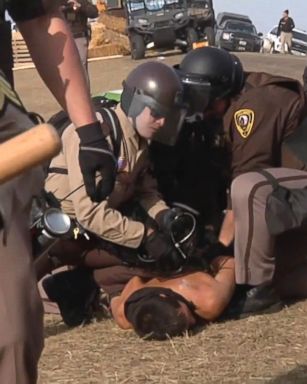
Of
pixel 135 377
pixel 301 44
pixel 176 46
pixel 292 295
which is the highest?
pixel 135 377

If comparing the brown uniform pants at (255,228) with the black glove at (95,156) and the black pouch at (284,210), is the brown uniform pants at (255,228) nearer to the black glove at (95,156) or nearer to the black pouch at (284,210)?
the black pouch at (284,210)

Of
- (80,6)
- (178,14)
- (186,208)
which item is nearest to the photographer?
(186,208)

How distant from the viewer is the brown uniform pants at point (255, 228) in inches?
210

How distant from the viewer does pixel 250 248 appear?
5391 millimetres

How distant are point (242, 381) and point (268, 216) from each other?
1.07 metres

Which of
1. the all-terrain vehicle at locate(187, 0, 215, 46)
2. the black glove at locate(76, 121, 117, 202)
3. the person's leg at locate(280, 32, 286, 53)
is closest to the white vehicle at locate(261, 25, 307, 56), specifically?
the person's leg at locate(280, 32, 286, 53)

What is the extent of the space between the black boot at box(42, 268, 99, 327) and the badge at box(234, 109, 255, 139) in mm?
1077

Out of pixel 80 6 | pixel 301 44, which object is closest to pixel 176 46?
pixel 301 44

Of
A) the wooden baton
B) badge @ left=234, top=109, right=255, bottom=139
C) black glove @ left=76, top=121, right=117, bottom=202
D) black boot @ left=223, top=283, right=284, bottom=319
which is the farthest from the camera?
badge @ left=234, top=109, right=255, bottom=139

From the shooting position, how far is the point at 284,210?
5.27 m

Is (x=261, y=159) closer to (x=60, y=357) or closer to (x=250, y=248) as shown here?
(x=250, y=248)

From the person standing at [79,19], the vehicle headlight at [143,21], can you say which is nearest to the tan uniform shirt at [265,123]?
the person standing at [79,19]

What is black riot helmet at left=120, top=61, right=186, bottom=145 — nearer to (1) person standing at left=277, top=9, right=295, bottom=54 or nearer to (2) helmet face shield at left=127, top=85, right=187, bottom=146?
(2) helmet face shield at left=127, top=85, right=187, bottom=146

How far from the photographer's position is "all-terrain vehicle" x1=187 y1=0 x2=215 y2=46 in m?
27.6
